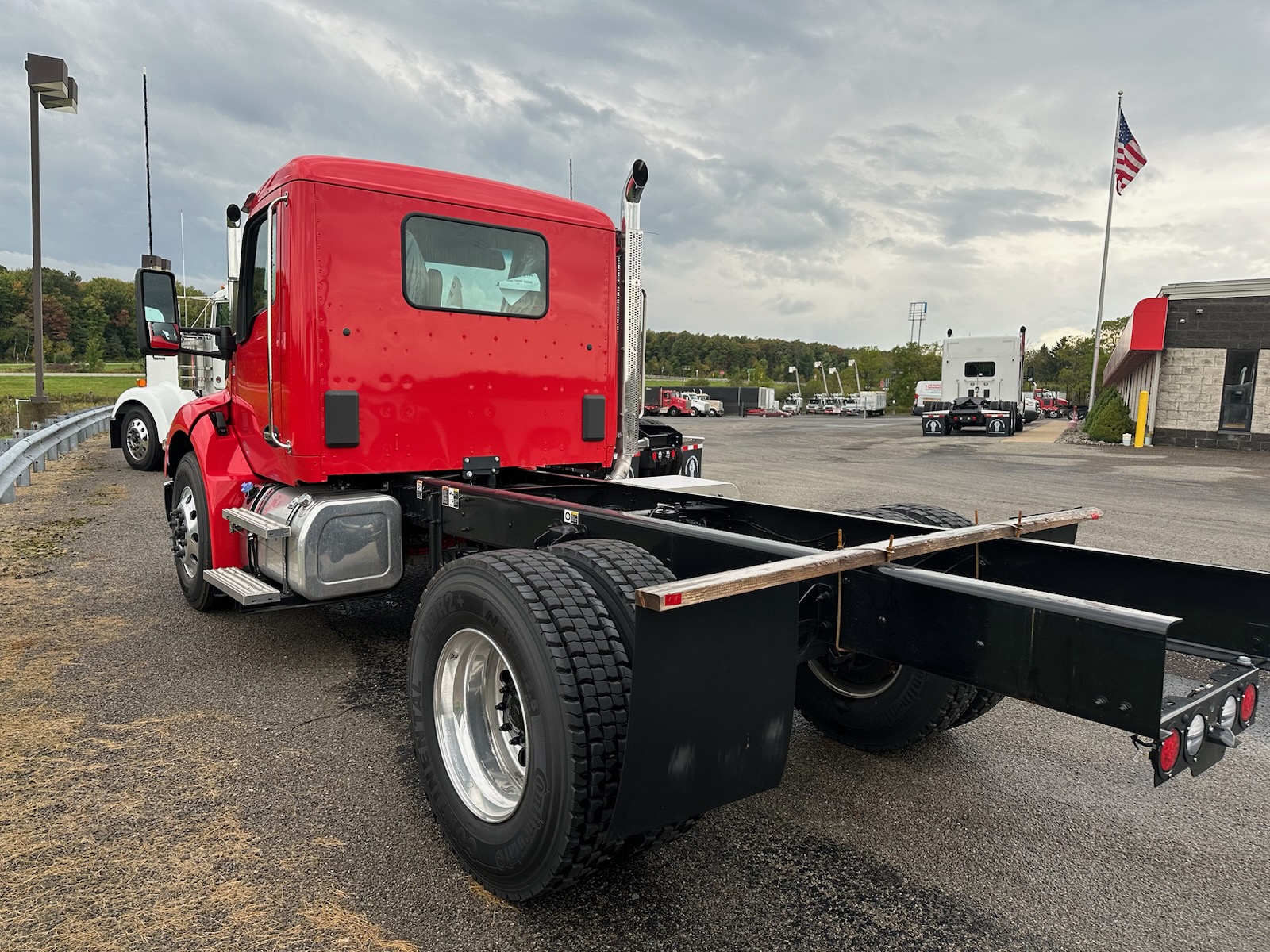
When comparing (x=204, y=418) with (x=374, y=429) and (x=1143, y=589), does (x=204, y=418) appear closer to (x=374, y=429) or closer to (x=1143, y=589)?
(x=374, y=429)

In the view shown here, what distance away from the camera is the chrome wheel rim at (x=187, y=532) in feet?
18.0

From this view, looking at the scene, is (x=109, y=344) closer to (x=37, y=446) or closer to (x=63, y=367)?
(x=63, y=367)

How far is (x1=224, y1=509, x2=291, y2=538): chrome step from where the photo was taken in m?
4.36

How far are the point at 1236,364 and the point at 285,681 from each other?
2709 cm

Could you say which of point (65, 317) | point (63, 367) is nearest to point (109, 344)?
point (65, 317)

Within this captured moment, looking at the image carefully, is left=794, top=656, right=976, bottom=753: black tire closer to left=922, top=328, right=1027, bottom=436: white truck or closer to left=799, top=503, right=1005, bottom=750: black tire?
left=799, top=503, right=1005, bottom=750: black tire

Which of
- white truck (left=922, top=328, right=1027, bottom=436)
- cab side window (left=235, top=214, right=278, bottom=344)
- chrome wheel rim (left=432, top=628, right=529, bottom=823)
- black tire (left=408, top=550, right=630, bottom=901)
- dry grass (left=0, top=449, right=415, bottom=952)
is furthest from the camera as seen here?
white truck (left=922, top=328, right=1027, bottom=436)

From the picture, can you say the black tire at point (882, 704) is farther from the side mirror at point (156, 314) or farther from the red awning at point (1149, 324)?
the red awning at point (1149, 324)

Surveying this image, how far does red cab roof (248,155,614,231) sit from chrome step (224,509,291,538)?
1764mm

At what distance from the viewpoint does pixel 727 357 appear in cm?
16300

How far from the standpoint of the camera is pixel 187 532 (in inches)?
218

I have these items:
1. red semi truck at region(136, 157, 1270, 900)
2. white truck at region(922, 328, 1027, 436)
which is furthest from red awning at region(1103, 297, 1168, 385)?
red semi truck at region(136, 157, 1270, 900)

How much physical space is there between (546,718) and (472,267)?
3.15 m

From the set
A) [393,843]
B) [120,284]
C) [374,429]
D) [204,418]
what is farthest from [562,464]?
[120,284]
